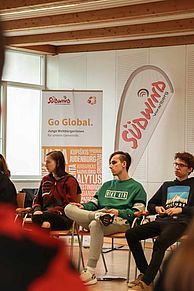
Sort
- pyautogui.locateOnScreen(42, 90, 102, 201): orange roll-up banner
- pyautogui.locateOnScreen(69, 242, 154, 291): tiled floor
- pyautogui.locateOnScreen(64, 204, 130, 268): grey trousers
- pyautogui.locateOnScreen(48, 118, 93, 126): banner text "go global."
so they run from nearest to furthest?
pyautogui.locateOnScreen(69, 242, 154, 291): tiled floor
pyautogui.locateOnScreen(64, 204, 130, 268): grey trousers
pyautogui.locateOnScreen(42, 90, 102, 201): orange roll-up banner
pyautogui.locateOnScreen(48, 118, 93, 126): banner text "go global."

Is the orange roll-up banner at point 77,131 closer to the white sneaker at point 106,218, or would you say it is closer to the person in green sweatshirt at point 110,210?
the person in green sweatshirt at point 110,210

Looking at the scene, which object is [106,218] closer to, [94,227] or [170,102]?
[94,227]

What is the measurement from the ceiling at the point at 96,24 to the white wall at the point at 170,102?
0.54ft

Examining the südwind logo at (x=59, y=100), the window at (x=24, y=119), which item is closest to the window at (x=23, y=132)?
the window at (x=24, y=119)

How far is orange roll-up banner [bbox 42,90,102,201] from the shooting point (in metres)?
9.15

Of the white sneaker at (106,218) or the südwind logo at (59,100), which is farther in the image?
the südwind logo at (59,100)

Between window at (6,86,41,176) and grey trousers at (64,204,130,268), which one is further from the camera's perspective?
window at (6,86,41,176)

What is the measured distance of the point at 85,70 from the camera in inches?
390

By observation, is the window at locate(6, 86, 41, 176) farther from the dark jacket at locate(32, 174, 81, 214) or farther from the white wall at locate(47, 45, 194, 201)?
the dark jacket at locate(32, 174, 81, 214)

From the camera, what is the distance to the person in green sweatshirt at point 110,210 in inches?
230

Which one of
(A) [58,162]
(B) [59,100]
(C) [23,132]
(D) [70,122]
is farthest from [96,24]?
(C) [23,132]

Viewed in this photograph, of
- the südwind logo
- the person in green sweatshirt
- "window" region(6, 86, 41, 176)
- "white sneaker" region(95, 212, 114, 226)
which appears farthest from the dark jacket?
"window" region(6, 86, 41, 176)

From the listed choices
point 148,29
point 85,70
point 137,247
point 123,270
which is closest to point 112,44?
point 85,70

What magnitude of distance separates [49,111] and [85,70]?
1.05m
